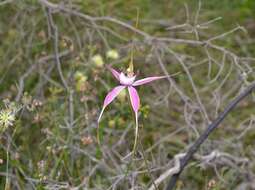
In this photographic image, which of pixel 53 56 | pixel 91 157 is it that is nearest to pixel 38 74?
pixel 53 56

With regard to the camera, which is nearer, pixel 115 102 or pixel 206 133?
pixel 206 133

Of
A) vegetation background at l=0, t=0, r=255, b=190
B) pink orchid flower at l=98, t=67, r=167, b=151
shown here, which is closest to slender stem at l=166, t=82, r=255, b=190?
vegetation background at l=0, t=0, r=255, b=190

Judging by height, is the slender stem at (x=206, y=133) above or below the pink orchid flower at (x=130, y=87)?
below

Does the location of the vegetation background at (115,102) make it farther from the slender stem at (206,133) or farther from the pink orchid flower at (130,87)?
the pink orchid flower at (130,87)

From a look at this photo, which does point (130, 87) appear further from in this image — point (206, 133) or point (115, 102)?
point (115, 102)

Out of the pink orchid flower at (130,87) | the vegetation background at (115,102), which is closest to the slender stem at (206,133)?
the vegetation background at (115,102)

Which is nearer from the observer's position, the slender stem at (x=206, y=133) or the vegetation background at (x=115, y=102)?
the slender stem at (x=206, y=133)

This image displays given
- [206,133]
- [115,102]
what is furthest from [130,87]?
[115,102]

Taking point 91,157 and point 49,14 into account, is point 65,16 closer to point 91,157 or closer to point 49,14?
point 49,14
